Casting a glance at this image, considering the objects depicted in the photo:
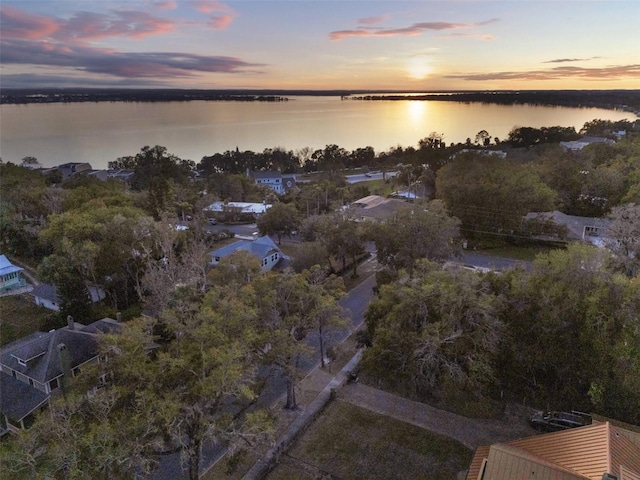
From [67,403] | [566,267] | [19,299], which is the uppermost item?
[566,267]

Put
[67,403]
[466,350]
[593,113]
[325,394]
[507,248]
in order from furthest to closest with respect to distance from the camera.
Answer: [593,113], [507,248], [325,394], [466,350], [67,403]

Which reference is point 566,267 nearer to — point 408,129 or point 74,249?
point 74,249

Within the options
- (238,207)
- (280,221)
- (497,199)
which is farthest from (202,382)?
(238,207)

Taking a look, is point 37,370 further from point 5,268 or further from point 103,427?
point 5,268

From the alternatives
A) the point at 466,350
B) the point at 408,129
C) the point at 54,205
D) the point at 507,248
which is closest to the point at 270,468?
the point at 466,350

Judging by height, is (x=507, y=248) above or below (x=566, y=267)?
below

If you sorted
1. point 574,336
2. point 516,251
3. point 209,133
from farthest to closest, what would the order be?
point 209,133 < point 516,251 < point 574,336

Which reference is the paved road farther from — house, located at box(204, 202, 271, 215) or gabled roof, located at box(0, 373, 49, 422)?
house, located at box(204, 202, 271, 215)
